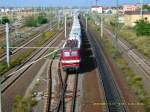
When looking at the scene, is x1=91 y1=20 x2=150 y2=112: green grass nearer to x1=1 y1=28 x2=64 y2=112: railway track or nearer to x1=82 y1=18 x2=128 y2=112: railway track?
x1=82 y1=18 x2=128 y2=112: railway track

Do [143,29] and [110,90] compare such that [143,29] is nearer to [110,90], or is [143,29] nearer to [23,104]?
[110,90]

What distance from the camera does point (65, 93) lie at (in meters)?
25.0

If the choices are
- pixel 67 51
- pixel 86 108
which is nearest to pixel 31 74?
pixel 67 51

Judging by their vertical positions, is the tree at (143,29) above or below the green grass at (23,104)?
above

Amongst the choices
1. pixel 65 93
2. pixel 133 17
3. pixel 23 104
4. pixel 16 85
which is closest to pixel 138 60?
pixel 16 85

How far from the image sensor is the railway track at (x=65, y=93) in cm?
2133

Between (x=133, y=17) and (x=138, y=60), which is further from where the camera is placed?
(x=133, y=17)

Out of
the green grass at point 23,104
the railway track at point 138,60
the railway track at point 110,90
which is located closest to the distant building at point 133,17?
the railway track at point 138,60

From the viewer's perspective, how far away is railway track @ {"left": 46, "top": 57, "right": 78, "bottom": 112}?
21.3m

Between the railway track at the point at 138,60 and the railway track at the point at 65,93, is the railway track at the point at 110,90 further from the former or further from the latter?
the railway track at the point at 138,60

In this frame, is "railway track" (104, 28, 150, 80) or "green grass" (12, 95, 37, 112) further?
"railway track" (104, 28, 150, 80)

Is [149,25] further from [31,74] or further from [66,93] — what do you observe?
[66,93]

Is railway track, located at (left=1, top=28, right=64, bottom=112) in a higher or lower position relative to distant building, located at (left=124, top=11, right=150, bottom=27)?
lower

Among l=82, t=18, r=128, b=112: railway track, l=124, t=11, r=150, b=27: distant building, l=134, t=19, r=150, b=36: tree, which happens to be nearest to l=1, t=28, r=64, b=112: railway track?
l=82, t=18, r=128, b=112: railway track
